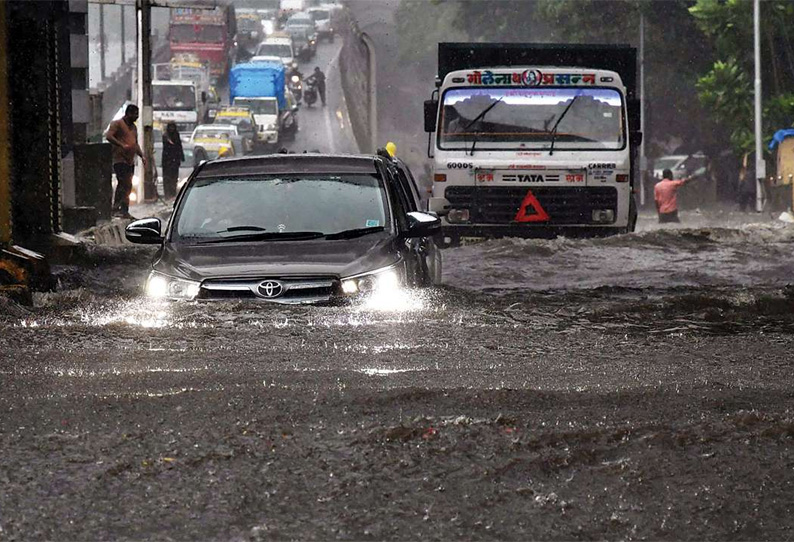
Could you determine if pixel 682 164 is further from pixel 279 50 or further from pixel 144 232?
pixel 144 232

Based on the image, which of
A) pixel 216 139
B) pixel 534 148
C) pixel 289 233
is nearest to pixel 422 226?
pixel 289 233

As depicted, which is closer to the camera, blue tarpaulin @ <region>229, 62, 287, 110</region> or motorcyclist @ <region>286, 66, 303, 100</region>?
blue tarpaulin @ <region>229, 62, 287, 110</region>

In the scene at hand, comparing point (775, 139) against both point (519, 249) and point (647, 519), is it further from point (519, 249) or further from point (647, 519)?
point (647, 519)

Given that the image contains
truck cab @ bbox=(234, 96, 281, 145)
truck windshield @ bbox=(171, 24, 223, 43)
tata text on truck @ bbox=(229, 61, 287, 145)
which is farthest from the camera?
truck windshield @ bbox=(171, 24, 223, 43)

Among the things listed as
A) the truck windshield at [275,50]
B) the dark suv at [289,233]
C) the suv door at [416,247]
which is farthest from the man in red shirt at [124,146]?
the truck windshield at [275,50]

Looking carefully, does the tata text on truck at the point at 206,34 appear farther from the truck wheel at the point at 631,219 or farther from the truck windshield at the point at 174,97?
the truck wheel at the point at 631,219

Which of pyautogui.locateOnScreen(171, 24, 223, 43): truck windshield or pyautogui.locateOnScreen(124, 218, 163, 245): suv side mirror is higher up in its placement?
pyautogui.locateOnScreen(171, 24, 223, 43): truck windshield

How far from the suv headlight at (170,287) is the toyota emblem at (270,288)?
1.33 ft

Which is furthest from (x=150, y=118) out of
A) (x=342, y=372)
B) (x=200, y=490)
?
(x=200, y=490)

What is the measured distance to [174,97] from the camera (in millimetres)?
61469

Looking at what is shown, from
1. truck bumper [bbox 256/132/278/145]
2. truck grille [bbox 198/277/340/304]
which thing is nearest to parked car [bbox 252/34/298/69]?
truck bumper [bbox 256/132/278/145]

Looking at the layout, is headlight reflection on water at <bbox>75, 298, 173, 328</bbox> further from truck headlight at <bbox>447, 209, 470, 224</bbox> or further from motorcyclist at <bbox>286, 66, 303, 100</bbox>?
motorcyclist at <bbox>286, 66, 303, 100</bbox>

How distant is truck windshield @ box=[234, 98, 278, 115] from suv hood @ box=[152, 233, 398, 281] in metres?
54.8

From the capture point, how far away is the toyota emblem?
9.74 meters
